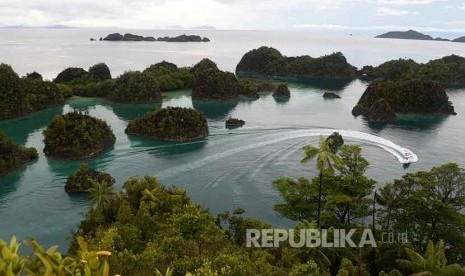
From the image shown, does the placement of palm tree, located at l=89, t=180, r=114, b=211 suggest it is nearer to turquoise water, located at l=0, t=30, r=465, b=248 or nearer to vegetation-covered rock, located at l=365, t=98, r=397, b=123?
turquoise water, located at l=0, t=30, r=465, b=248

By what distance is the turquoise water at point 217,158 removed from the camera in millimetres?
68562

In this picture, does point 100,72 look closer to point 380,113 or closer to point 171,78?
point 171,78

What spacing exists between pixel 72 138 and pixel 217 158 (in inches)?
1246

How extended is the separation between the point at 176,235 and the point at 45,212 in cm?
3748

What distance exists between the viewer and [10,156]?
84250 millimetres

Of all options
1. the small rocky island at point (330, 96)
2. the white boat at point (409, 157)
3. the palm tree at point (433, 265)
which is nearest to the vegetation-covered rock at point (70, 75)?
the small rocky island at point (330, 96)

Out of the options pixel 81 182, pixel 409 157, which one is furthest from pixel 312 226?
pixel 409 157

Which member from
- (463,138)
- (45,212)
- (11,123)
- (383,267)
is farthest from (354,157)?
(11,123)

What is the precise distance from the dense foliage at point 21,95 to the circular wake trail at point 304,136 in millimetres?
64415

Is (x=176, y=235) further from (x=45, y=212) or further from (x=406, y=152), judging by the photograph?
(x=406, y=152)

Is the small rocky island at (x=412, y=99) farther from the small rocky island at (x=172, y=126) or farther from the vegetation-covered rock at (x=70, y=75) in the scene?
the vegetation-covered rock at (x=70, y=75)

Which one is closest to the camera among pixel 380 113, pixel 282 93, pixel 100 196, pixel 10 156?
pixel 100 196

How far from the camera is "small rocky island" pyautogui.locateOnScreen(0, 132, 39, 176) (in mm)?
82188

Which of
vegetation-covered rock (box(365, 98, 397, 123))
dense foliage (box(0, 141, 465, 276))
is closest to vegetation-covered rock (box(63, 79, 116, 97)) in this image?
vegetation-covered rock (box(365, 98, 397, 123))
